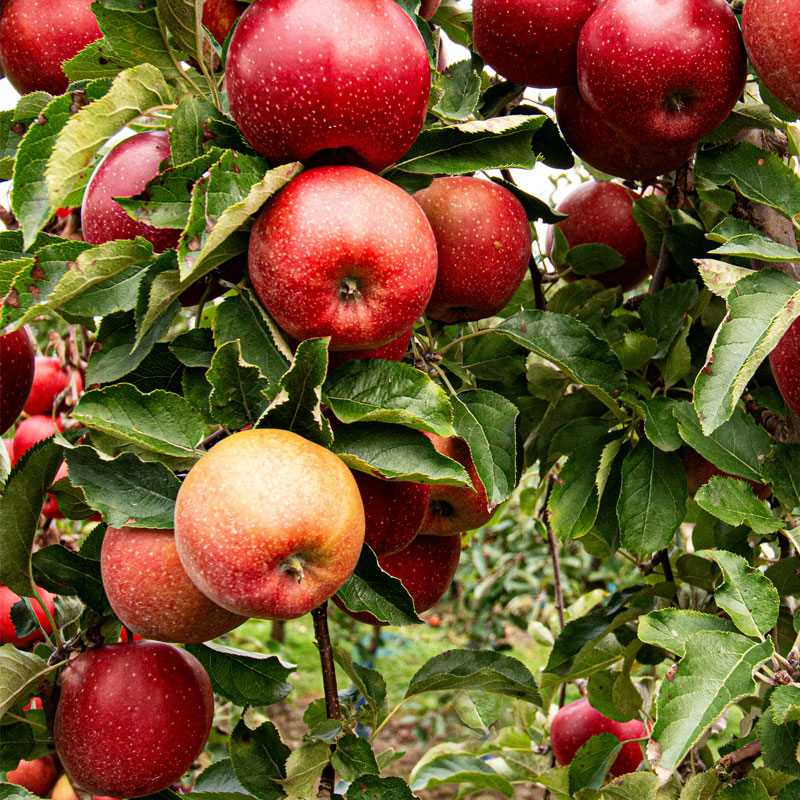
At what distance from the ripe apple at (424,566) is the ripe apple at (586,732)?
2.37ft

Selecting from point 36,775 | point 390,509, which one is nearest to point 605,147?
point 390,509

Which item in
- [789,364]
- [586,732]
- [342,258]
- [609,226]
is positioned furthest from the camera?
[586,732]

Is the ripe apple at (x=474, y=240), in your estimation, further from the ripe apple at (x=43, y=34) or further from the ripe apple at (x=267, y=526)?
the ripe apple at (x=43, y=34)

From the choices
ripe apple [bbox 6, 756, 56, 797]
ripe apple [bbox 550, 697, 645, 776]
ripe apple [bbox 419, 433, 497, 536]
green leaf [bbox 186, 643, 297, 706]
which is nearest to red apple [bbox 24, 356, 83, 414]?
ripe apple [bbox 6, 756, 56, 797]

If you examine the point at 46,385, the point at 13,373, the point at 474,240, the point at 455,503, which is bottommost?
the point at 46,385

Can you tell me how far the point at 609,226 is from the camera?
1647mm

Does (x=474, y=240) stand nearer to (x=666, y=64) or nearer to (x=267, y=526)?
(x=666, y=64)

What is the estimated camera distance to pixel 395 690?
5.63 meters

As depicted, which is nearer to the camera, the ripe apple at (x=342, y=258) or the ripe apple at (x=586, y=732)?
the ripe apple at (x=342, y=258)

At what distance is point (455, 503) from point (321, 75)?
0.65 metres

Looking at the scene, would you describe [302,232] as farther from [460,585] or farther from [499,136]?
[460,585]

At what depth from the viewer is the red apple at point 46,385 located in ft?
6.71

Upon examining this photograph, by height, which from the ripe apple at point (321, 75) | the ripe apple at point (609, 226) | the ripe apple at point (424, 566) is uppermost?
the ripe apple at point (321, 75)

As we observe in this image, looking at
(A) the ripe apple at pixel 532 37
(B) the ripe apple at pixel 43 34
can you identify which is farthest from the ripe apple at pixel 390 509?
(B) the ripe apple at pixel 43 34
